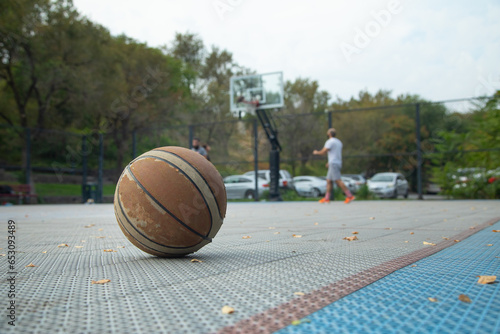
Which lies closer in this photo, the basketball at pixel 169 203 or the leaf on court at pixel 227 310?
the leaf on court at pixel 227 310

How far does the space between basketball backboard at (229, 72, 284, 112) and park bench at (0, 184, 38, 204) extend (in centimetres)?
966

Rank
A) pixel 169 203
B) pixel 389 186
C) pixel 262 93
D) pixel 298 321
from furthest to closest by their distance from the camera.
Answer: pixel 389 186 < pixel 262 93 < pixel 169 203 < pixel 298 321

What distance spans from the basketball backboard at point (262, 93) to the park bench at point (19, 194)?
966cm

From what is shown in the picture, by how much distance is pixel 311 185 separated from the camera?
24.9 metres

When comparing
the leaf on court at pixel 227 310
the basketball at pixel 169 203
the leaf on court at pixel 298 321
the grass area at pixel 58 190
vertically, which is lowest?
the grass area at pixel 58 190

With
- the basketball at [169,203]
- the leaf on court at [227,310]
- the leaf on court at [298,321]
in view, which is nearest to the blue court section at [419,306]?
the leaf on court at [298,321]

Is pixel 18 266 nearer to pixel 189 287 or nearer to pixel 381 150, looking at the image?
pixel 189 287

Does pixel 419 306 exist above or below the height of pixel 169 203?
below

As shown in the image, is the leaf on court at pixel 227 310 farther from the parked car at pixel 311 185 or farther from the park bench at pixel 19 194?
the parked car at pixel 311 185

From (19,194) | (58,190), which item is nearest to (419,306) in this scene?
(19,194)

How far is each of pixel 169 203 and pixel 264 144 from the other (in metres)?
26.2

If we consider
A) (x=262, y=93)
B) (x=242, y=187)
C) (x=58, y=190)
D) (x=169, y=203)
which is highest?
(x=262, y=93)

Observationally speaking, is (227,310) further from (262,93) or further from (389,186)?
(389,186)

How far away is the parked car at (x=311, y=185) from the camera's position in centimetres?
2420
